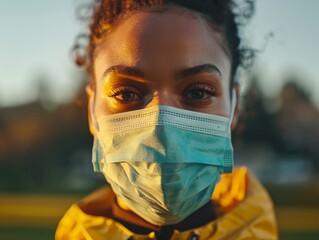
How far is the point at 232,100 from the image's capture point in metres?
2.57

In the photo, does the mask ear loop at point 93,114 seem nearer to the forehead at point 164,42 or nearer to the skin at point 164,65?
the skin at point 164,65

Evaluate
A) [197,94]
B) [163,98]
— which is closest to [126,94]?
[163,98]

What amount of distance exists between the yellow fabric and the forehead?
0.60 meters

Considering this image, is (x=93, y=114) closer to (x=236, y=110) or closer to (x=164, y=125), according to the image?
(x=164, y=125)

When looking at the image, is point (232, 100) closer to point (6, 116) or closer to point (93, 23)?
point (93, 23)

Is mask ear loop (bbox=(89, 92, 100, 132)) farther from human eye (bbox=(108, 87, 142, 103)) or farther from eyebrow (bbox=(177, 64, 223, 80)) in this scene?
eyebrow (bbox=(177, 64, 223, 80))

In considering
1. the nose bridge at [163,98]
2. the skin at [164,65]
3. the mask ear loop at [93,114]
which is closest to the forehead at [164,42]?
the skin at [164,65]

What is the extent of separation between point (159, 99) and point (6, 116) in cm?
3430

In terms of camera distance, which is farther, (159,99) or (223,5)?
(223,5)

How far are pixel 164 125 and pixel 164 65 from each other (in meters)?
0.23

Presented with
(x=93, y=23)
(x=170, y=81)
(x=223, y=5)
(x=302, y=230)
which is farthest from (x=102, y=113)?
(x=302, y=230)

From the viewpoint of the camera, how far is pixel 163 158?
2.13 m

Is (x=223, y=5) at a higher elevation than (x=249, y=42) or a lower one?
higher

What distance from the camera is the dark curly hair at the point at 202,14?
2.35m
